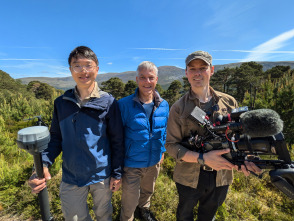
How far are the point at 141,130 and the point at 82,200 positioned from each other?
4.01ft

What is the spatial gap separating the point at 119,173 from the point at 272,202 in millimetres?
3517

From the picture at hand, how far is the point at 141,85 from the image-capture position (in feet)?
7.86

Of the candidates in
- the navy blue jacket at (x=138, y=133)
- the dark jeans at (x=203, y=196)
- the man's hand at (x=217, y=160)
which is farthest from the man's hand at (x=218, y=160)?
the navy blue jacket at (x=138, y=133)

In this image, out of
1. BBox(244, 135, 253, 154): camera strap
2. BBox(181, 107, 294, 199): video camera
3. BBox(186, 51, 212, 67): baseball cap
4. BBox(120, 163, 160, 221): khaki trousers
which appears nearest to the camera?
Result: BBox(181, 107, 294, 199): video camera

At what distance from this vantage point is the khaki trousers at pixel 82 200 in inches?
77.2

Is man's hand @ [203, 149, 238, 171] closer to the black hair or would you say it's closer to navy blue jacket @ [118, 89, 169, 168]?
navy blue jacket @ [118, 89, 169, 168]

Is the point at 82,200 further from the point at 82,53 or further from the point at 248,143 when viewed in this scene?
the point at 248,143

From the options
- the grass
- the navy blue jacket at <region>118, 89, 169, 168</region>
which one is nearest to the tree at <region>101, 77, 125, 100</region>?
the grass

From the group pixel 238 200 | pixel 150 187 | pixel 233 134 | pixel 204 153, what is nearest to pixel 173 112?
pixel 204 153

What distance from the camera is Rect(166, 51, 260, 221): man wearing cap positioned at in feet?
6.10

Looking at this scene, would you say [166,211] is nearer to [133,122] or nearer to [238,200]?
[238,200]

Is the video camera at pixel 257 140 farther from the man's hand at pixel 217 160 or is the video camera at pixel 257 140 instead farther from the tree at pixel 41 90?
the tree at pixel 41 90

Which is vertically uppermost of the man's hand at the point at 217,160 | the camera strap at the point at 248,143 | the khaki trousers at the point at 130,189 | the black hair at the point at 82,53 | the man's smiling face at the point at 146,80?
the black hair at the point at 82,53

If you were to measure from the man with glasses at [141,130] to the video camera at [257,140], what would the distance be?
0.98 meters
